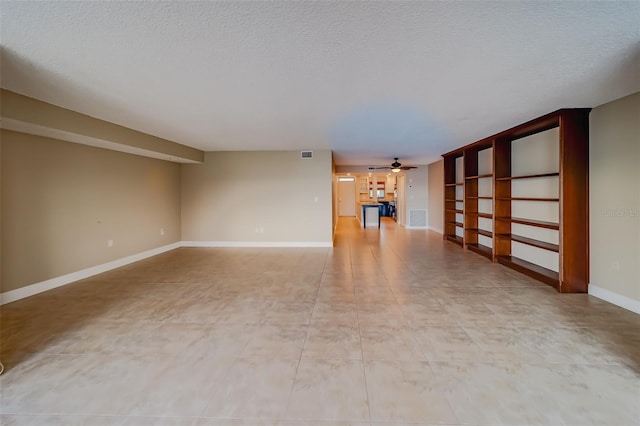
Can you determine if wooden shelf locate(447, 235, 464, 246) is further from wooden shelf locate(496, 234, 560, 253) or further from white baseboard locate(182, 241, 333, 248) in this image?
white baseboard locate(182, 241, 333, 248)

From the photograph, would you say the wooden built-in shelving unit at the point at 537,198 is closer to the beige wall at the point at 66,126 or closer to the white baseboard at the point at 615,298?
the white baseboard at the point at 615,298

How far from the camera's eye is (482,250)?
226 inches

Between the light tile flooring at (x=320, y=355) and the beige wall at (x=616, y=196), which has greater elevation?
the beige wall at (x=616, y=196)

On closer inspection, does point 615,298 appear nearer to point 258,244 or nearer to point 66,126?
point 258,244

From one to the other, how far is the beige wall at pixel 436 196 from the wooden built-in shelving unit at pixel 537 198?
2.39 m

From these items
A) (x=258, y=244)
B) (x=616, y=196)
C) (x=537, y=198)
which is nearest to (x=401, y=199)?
(x=258, y=244)

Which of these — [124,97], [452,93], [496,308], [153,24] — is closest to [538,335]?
[496,308]

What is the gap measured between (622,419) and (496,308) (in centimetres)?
156

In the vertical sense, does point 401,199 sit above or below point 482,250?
above

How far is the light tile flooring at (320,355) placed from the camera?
1657 millimetres

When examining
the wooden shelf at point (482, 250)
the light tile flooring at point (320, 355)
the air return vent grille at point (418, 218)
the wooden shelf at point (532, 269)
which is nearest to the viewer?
the light tile flooring at point (320, 355)

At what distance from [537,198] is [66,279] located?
695cm

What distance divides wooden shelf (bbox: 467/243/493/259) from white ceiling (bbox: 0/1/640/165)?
258 cm

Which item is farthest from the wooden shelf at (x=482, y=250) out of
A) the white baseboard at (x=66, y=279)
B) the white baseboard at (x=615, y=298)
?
the white baseboard at (x=66, y=279)
